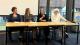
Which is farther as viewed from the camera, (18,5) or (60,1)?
(60,1)

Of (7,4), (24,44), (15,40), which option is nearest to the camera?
(24,44)

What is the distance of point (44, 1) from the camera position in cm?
677

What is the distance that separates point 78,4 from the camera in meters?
7.08

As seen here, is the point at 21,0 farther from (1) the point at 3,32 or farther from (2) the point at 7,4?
(1) the point at 3,32

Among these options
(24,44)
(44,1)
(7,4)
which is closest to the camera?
(24,44)

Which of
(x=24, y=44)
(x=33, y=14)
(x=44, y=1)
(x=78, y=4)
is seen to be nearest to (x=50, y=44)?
(x=24, y=44)

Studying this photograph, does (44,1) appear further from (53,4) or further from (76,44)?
(76,44)

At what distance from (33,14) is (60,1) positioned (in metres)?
1.25

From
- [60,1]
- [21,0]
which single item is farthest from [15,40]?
[60,1]

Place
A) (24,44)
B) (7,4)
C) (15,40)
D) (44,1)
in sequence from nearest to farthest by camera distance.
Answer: (24,44) → (15,40) → (7,4) → (44,1)

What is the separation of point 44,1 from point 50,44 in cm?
221

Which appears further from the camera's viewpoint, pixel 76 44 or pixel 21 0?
pixel 21 0

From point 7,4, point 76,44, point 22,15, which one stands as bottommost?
point 76,44

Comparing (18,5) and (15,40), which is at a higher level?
(18,5)
